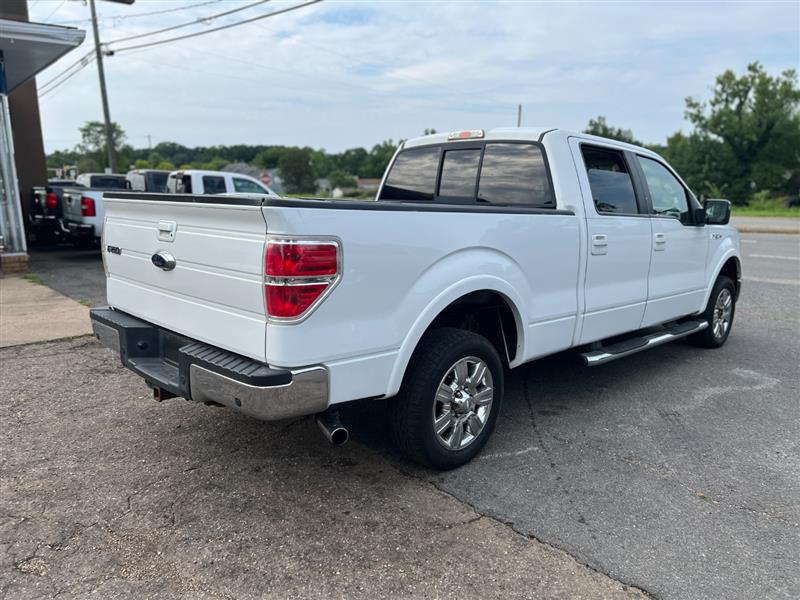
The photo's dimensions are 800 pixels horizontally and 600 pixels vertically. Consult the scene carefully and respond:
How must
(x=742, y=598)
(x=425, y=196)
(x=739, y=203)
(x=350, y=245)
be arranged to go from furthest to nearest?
(x=739, y=203)
(x=425, y=196)
(x=350, y=245)
(x=742, y=598)

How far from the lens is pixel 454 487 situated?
11.0 ft

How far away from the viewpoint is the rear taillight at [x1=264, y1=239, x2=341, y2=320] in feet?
8.55

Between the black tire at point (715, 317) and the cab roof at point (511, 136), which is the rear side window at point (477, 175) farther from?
the black tire at point (715, 317)

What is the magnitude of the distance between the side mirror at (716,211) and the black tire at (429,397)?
11.2 feet

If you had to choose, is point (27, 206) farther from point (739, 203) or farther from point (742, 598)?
point (739, 203)

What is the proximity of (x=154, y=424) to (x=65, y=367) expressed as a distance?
1758 millimetres

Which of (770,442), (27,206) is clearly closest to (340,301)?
(770,442)

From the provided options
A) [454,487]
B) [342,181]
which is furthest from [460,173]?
[342,181]

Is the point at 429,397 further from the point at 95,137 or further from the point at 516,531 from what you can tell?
the point at 95,137

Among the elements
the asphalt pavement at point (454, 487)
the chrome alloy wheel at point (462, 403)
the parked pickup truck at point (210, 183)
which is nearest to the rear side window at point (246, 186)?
the parked pickup truck at point (210, 183)

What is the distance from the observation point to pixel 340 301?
9.10 ft

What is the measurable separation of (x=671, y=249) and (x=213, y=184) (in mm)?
10909

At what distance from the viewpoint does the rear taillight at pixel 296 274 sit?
2.61 metres

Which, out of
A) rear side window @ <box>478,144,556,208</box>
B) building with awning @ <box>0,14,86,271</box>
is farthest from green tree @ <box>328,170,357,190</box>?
rear side window @ <box>478,144,556,208</box>
